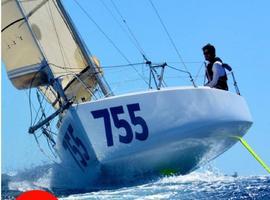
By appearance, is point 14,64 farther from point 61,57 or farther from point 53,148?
point 53,148

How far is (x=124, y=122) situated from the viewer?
27.4ft

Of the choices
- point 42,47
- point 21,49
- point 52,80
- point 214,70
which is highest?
point 21,49

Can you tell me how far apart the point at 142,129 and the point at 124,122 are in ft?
0.91

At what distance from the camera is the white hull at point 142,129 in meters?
8.39

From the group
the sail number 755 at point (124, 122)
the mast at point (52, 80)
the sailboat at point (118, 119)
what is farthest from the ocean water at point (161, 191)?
the mast at point (52, 80)

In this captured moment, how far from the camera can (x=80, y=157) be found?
8.96 m

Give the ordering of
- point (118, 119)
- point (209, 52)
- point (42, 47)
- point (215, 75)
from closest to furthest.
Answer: point (118, 119)
point (209, 52)
point (215, 75)
point (42, 47)

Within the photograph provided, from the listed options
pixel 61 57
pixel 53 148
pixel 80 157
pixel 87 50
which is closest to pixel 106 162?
pixel 80 157

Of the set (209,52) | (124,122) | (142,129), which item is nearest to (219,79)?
(209,52)

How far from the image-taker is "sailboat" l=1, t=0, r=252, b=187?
8414 millimetres

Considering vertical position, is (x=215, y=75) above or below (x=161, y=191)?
above

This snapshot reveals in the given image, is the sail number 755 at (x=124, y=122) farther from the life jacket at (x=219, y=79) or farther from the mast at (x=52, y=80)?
the life jacket at (x=219, y=79)

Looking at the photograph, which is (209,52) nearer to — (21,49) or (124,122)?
(124,122)

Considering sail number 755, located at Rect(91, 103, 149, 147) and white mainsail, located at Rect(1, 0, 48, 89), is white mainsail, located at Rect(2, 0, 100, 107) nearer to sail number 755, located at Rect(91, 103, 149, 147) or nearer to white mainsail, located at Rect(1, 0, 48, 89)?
white mainsail, located at Rect(1, 0, 48, 89)
